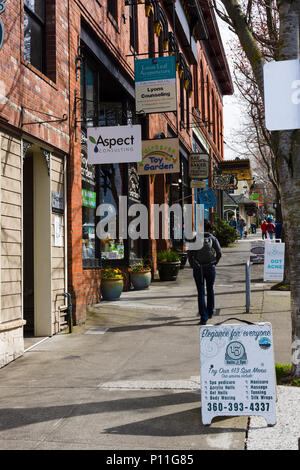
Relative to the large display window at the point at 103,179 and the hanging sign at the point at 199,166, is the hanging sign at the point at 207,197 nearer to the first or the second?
the hanging sign at the point at 199,166

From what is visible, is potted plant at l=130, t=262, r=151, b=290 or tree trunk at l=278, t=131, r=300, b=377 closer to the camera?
tree trunk at l=278, t=131, r=300, b=377

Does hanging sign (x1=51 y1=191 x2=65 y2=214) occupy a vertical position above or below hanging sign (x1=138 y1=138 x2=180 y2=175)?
below

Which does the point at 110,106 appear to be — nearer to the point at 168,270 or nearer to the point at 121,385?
the point at 168,270

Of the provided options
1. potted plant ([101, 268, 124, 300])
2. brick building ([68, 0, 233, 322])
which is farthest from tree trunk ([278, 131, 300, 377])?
potted plant ([101, 268, 124, 300])

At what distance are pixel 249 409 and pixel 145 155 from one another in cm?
1036

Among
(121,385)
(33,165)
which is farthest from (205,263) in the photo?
(121,385)

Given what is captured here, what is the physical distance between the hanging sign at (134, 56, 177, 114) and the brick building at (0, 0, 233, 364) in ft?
2.23

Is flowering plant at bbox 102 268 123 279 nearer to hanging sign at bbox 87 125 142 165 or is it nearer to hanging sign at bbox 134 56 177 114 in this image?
hanging sign at bbox 87 125 142 165

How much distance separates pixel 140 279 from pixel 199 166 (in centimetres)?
1061

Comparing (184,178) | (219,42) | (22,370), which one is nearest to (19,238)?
(22,370)

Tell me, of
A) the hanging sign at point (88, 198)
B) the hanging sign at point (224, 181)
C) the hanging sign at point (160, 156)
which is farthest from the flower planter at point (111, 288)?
the hanging sign at point (224, 181)

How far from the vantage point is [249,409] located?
4.56 meters

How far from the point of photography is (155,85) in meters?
12.7

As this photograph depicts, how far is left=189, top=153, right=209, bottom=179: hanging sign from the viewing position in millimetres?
23372
